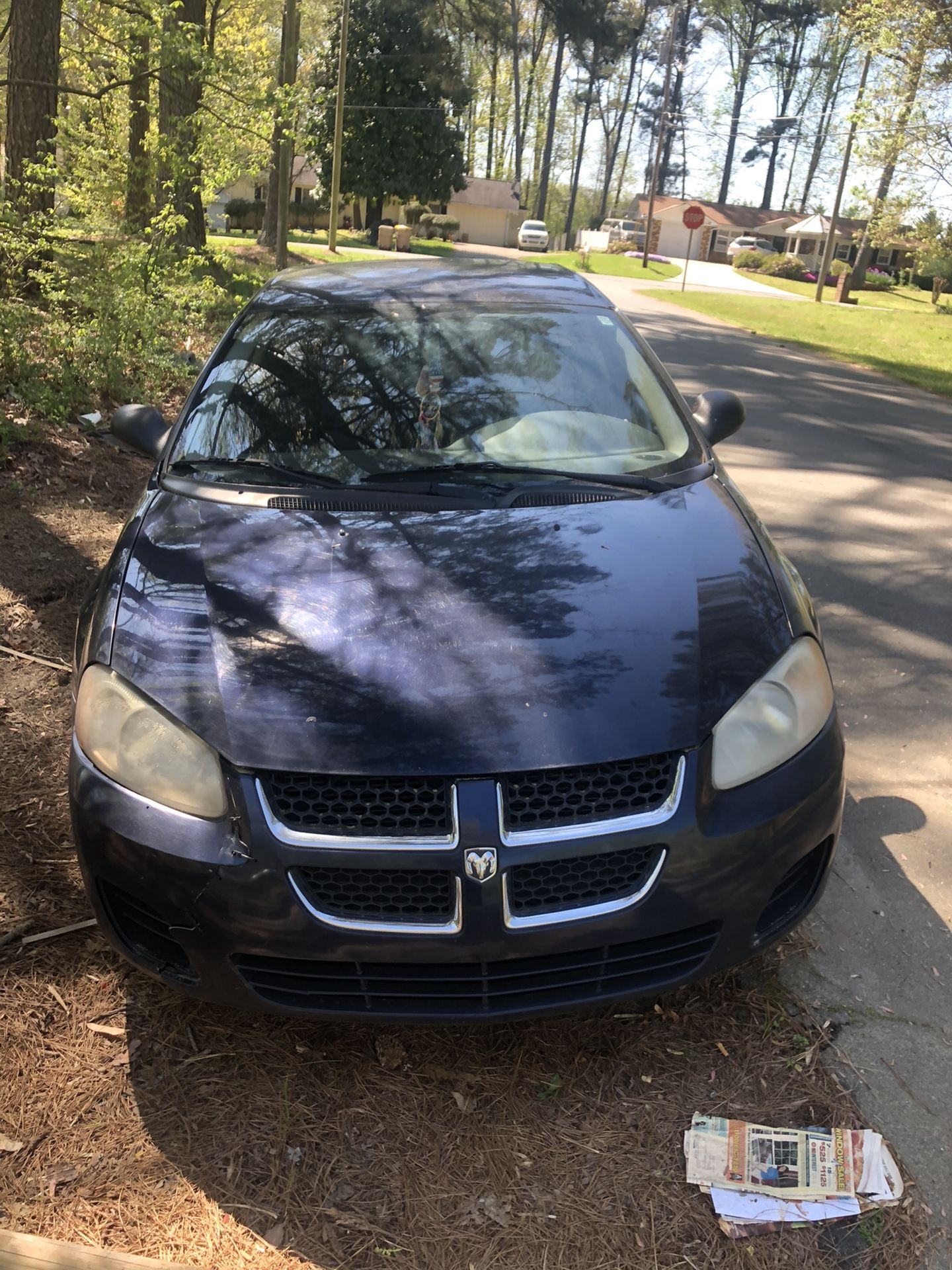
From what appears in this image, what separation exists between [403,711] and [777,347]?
56.0 ft

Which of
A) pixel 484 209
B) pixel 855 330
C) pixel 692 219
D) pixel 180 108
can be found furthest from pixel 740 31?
pixel 180 108

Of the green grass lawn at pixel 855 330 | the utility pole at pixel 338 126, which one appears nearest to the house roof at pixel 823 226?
the green grass lawn at pixel 855 330

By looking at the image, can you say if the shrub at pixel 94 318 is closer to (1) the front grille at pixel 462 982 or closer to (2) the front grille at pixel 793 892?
(1) the front grille at pixel 462 982

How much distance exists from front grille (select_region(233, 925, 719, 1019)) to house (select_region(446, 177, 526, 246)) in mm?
67554

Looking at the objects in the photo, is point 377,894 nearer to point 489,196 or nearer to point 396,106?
point 396,106

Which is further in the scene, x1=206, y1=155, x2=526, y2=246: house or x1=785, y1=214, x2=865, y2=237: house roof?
x1=206, y1=155, x2=526, y2=246: house

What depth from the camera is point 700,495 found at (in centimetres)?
293

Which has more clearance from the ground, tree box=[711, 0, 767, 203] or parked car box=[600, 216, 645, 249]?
tree box=[711, 0, 767, 203]

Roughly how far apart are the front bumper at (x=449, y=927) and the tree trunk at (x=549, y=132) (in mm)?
70460

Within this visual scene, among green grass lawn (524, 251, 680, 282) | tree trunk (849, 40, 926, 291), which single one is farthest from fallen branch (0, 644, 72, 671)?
green grass lawn (524, 251, 680, 282)

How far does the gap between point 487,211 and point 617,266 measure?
23.0 meters

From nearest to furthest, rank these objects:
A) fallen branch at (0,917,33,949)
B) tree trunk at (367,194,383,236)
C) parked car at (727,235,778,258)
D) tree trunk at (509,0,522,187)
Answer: fallen branch at (0,917,33,949) < tree trunk at (367,194,383,236) < tree trunk at (509,0,522,187) < parked car at (727,235,778,258)

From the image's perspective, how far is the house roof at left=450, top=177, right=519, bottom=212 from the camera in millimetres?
64875

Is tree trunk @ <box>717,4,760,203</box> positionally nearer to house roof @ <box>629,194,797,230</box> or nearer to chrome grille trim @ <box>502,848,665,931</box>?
house roof @ <box>629,194,797,230</box>
